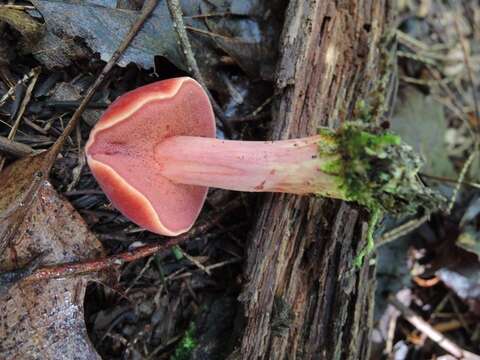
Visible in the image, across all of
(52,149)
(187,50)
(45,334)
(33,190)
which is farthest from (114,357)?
(187,50)

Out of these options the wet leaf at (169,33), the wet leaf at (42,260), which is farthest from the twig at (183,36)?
the wet leaf at (42,260)

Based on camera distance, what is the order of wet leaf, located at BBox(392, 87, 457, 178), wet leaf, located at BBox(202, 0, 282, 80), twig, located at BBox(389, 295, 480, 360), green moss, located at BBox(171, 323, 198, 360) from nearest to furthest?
green moss, located at BBox(171, 323, 198, 360) < wet leaf, located at BBox(202, 0, 282, 80) < twig, located at BBox(389, 295, 480, 360) < wet leaf, located at BBox(392, 87, 457, 178)

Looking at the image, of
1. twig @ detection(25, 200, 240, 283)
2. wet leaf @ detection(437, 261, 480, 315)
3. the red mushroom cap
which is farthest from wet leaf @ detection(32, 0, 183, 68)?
wet leaf @ detection(437, 261, 480, 315)

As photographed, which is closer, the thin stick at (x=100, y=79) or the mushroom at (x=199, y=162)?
the mushroom at (x=199, y=162)

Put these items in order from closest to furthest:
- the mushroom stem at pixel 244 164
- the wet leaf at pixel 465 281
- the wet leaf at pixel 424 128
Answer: the mushroom stem at pixel 244 164
the wet leaf at pixel 465 281
the wet leaf at pixel 424 128

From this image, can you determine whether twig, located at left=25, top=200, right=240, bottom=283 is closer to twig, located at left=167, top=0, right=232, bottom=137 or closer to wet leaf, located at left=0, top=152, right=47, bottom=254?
wet leaf, located at left=0, top=152, right=47, bottom=254

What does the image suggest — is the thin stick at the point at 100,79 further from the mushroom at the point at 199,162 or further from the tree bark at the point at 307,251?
the tree bark at the point at 307,251
